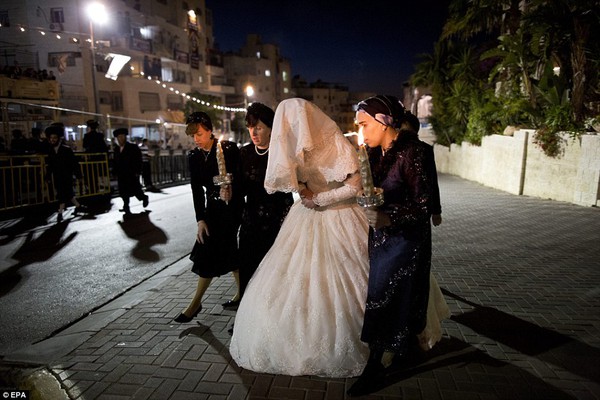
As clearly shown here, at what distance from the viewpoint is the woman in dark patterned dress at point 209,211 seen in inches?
167

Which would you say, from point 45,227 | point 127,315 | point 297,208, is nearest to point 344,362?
point 297,208

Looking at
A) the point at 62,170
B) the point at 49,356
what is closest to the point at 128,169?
the point at 62,170

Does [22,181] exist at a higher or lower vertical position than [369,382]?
higher

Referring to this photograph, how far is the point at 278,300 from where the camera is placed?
3.23 meters

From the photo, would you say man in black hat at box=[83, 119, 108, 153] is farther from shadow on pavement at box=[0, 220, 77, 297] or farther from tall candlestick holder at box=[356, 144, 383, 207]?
tall candlestick holder at box=[356, 144, 383, 207]

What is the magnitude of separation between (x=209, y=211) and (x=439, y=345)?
2.57 metres

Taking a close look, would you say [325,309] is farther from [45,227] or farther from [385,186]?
[45,227]

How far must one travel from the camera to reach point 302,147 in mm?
3234

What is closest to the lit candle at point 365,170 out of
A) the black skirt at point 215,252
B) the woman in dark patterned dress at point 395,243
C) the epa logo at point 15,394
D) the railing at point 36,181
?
the woman in dark patterned dress at point 395,243

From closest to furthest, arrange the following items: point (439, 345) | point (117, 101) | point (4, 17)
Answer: point (439, 345), point (4, 17), point (117, 101)

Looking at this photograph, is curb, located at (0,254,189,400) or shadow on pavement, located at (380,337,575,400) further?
curb, located at (0,254,189,400)

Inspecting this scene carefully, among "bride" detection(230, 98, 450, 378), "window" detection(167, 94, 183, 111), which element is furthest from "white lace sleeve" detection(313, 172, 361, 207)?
"window" detection(167, 94, 183, 111)

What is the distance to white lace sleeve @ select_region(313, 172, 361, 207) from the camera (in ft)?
10.6

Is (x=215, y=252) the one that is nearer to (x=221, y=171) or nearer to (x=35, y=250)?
(x=221, y=171)
